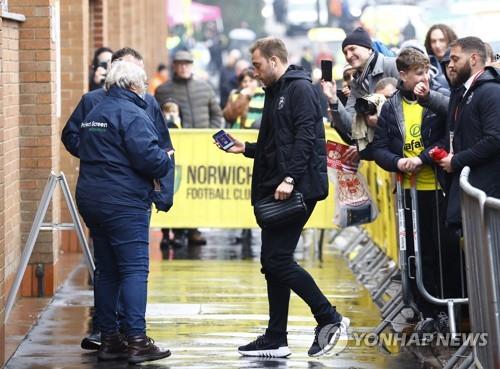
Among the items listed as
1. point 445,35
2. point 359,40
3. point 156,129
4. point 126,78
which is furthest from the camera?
point 445,35

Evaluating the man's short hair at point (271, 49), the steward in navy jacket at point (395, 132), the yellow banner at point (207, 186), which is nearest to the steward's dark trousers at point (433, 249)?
the steward in navy jacket at point (395, 132)

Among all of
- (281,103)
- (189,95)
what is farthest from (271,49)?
(189,95)

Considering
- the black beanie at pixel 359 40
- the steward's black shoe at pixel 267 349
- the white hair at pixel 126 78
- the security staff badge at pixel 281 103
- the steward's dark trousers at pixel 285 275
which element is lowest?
the steward's black shoe at pixel 267 349

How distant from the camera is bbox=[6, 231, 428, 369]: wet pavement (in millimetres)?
9102

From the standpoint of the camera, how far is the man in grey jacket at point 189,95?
16.5m

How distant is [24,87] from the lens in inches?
473

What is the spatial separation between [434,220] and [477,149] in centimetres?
146

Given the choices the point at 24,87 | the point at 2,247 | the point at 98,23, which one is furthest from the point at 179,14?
the point at 2,247

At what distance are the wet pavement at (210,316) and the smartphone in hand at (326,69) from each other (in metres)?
1.84

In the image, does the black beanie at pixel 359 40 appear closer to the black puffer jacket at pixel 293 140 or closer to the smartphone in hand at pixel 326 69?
the smartphone in hand at pixel 326 69

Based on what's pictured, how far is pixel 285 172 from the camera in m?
8.91

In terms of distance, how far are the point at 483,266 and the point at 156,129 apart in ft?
9.93

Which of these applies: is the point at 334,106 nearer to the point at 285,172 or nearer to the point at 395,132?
the point at 395,132

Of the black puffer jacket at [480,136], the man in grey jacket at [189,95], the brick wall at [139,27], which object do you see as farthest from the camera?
the brick wall at [139,27]
